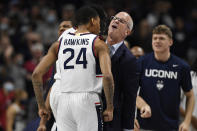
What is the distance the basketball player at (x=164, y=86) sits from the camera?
679cm

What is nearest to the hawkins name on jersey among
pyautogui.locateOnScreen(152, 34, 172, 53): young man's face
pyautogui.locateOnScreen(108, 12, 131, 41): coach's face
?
pyautogui.locateOnScreen(108, 12, 131, 41): coach's face

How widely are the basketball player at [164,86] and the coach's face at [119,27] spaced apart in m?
1.03

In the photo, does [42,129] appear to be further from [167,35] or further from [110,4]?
[110,4]

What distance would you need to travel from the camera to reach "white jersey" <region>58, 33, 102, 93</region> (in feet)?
17.2

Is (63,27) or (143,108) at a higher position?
(63,27)

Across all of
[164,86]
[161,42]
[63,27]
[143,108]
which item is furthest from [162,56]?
[63,27]

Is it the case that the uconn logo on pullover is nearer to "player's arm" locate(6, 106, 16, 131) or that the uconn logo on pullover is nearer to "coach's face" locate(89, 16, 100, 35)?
"coach's face" locate(89, 16, 100, 35)

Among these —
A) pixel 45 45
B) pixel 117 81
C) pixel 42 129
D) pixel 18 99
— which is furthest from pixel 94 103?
pixel 45 45

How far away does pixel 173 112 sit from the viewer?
6.84m

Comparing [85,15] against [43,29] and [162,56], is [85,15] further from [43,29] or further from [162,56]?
[43,29]

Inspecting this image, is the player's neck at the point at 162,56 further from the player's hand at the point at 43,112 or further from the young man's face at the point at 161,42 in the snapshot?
the player's hand at the point at 43,112

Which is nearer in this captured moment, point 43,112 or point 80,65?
point 80,65

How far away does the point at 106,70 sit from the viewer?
5.09m

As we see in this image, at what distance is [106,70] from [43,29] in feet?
29.8
